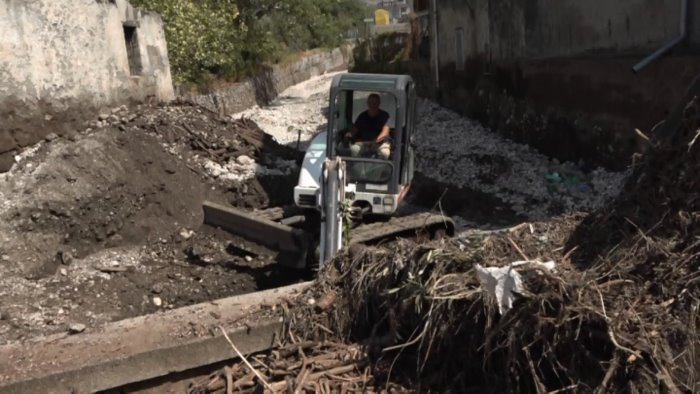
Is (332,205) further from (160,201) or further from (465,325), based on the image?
(160,201)

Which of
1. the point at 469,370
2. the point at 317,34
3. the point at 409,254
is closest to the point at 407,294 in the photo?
the point at 409,254

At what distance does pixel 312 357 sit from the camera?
181 inches

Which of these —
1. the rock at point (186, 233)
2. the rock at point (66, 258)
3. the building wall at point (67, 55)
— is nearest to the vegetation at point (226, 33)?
the building wall at point (67, 55)

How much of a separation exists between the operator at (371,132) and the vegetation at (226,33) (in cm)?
1173

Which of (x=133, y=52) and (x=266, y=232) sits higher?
(x=133, y=52)

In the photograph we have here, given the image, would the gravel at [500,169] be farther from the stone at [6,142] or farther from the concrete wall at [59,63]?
the stone at [6,142]

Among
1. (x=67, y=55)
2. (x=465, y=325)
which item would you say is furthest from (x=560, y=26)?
(x=465, y=325)

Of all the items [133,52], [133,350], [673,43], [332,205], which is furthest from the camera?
[133,52]

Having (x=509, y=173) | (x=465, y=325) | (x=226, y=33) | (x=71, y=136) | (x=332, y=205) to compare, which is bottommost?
(x=509, y=173)

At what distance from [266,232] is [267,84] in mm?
20388

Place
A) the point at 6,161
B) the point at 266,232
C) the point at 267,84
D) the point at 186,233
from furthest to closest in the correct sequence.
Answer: the point at 267,84
the point at 6,161
the point at 186,233
the point at 266,232

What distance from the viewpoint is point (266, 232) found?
7.88m

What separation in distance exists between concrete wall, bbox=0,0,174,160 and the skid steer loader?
3498 mm

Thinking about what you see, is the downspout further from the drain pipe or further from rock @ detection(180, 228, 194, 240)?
rock @ detection(180, 228, 194, 240)
